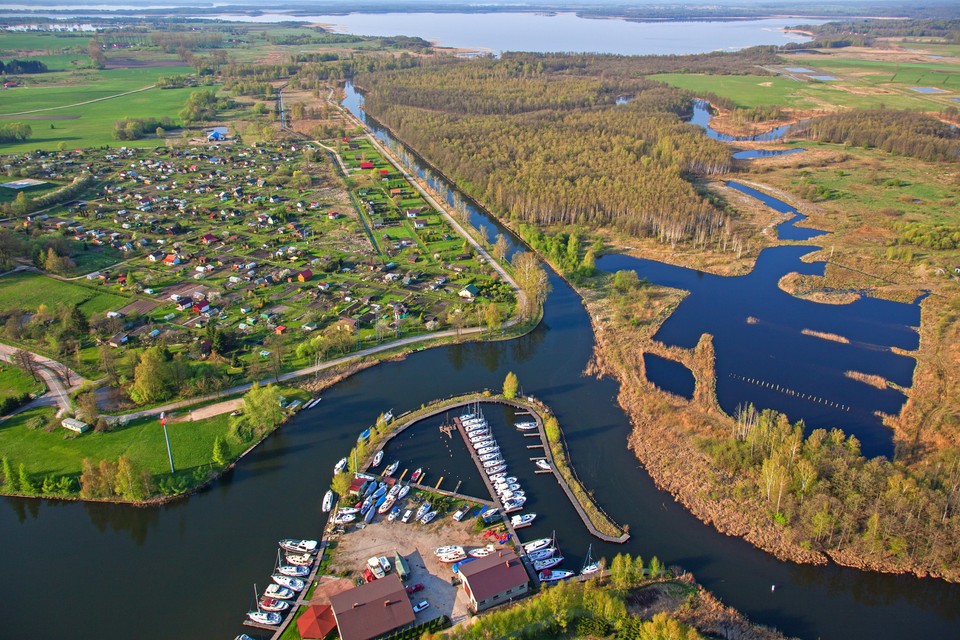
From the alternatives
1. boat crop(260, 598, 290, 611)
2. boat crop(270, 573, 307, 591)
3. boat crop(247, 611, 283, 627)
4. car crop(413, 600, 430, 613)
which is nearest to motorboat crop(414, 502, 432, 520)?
car crop(413, 600, 430, 613)

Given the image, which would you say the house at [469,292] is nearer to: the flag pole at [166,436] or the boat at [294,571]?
the flag pole at [166,436]

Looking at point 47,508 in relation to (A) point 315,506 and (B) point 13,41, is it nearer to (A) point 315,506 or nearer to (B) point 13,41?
(A) point 315,506

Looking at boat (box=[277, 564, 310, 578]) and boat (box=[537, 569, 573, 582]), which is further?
boat (box=[277, 564, 310, 578])

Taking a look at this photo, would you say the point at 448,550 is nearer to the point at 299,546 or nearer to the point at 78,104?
the point at 299,546

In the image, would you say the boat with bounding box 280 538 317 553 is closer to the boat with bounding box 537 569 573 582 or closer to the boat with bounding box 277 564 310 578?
the boat with bounding box 277 564 310 578

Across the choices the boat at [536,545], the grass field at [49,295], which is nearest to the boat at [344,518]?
the boat at [536,545]

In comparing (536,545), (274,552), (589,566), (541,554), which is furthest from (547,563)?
(274,552)

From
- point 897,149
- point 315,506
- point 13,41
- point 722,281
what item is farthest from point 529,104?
point 13,41
